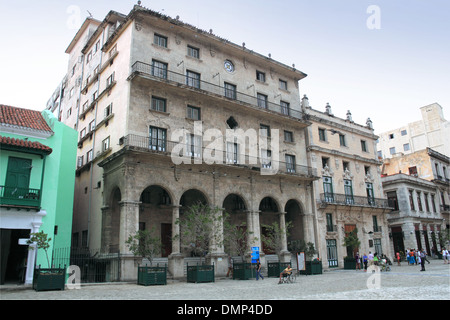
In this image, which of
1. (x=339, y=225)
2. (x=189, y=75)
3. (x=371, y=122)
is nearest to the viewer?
(x=189, y=75)

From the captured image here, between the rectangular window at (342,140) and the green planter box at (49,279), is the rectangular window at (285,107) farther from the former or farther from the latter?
the green planter box at (49,279)

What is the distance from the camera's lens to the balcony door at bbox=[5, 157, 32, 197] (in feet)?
61.5

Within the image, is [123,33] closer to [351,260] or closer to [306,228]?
[306,228]

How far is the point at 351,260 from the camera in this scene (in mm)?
32094

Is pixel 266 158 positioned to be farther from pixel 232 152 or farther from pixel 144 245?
pixel 144 245

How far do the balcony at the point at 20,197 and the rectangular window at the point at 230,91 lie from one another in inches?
668

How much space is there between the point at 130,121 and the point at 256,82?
44.7 feet

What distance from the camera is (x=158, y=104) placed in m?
26.5

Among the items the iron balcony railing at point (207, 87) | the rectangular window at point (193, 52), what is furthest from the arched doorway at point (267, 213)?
the rectangular window at point (193, 52)

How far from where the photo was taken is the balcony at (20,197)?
18.3 m

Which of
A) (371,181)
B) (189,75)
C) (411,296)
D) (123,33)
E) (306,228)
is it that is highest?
(123,33)

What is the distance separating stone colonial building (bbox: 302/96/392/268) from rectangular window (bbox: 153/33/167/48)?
15.6 meters

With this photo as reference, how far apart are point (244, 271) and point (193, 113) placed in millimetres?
12450
